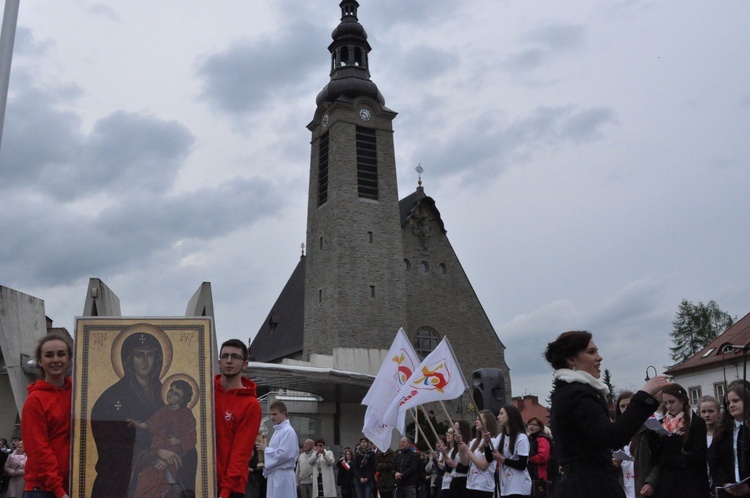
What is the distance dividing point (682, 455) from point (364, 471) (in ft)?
48.3

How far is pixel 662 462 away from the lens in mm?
6762

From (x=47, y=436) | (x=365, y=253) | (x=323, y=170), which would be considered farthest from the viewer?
(x=323, y=170)

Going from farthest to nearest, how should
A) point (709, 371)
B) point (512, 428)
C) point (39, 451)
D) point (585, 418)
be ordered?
point (709, 371)
point (512, 428)
point (39, 451)
point (585, 418)

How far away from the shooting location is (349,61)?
56.4 metres

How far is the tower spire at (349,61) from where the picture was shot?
178 ft

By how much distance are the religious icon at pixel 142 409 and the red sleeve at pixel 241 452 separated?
0.18 metres

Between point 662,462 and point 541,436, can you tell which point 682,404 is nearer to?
point 662,462

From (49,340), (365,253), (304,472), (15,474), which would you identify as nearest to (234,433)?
(49,340)

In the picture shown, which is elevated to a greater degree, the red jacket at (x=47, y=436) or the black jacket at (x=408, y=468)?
the red jacket at (x=47, y=436)

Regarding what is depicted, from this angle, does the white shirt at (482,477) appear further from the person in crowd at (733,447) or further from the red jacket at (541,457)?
the person in crowd at (733,447)

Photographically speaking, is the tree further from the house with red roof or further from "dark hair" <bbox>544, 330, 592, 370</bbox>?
"dark hair" <bbox>544, 330, 592, 370</bbox>

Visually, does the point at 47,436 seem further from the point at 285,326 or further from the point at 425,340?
the point at 285,326

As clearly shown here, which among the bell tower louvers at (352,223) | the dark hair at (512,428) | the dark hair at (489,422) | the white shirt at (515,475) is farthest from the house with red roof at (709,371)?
the white shirt at (515,475)

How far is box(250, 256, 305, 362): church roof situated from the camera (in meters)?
57.7
